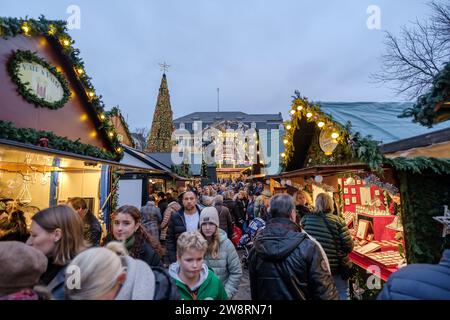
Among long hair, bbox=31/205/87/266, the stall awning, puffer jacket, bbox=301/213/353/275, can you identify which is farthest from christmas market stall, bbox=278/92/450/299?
the stall awning

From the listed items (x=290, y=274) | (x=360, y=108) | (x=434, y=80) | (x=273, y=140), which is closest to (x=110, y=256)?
(x=290, y=274)

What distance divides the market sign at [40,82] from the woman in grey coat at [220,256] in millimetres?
4291

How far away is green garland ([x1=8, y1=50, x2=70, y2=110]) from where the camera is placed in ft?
14.2

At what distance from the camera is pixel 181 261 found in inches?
81.0

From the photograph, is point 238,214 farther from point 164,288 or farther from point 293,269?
point 164,288

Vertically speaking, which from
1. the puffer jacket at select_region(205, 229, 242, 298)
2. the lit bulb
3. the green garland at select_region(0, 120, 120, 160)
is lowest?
the puffer jacket at select_region(205, 229, 242, 298)

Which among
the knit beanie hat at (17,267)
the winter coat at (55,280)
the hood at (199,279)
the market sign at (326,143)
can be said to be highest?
the market sign at (326,143)

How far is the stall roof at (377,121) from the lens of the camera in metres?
4.22

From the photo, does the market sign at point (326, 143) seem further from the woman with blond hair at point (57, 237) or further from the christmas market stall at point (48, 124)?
the woman with blond hair at point (57, 237)

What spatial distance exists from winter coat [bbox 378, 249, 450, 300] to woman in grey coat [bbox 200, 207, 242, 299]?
5.47 feet

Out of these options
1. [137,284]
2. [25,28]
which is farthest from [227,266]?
[25,28]

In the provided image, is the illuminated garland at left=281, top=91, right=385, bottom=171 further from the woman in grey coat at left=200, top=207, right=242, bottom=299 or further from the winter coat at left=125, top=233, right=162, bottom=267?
the winter coat at left=125, top=233, right=162, bottom=267

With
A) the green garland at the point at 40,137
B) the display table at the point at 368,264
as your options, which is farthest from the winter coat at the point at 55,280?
the display table at the point at 368,264

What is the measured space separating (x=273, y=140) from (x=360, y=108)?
7870mm
